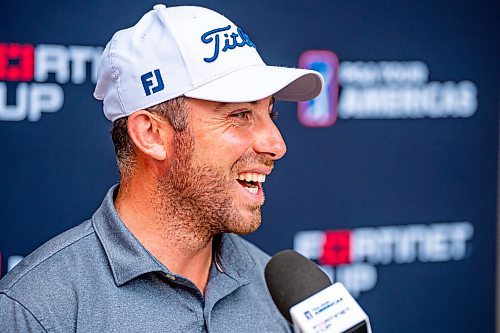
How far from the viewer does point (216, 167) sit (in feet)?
5.33

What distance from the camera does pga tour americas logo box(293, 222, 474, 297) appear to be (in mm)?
2768

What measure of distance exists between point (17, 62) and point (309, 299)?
1080mm

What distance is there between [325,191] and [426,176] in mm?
376

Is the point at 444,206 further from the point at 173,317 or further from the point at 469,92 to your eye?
the point at 173,317

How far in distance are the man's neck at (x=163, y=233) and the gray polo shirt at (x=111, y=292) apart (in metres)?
0.03

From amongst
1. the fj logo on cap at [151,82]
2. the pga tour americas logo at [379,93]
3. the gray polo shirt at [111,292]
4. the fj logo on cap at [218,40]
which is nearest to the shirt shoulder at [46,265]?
the gray polo shirt at [111,292]

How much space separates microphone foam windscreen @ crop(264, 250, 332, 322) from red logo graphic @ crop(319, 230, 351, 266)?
105 cm

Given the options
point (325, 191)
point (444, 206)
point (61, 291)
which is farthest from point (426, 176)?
point (61, 291)

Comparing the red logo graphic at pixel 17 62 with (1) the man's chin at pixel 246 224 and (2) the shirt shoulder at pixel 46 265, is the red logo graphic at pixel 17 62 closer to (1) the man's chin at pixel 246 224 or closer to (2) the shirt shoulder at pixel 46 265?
(2) the shirt shoulder at pixel 46 265

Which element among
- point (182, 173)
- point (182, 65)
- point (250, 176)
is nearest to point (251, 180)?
point (250, 176)

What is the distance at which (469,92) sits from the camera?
2973mm

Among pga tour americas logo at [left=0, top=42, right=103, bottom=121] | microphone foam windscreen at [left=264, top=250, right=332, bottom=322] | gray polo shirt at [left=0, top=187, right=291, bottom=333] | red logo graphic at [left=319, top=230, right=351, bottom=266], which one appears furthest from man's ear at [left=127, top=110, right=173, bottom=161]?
red logo graphic at [left=319, top=230, right=351, bottom=266]

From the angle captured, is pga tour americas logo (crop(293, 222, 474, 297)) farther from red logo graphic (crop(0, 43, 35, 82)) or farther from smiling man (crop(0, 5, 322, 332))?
smiling man (crop(0, 5, 322, 332))

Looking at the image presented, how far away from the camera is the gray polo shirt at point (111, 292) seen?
147 cm
